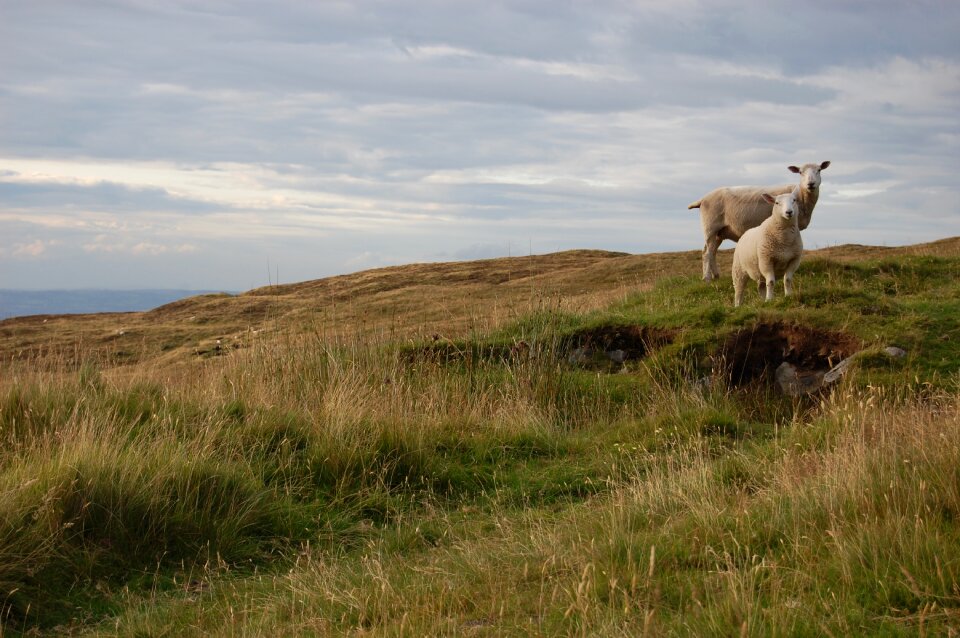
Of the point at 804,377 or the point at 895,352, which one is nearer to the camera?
the point at 895,352

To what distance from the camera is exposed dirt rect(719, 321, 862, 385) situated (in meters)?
11.1

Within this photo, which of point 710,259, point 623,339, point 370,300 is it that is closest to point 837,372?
point 623,339

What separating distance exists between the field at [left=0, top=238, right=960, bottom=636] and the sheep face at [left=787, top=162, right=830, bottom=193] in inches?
95.6

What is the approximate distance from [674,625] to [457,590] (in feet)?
4.17

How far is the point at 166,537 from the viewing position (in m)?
6.14

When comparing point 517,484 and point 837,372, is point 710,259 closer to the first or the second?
point 837,372

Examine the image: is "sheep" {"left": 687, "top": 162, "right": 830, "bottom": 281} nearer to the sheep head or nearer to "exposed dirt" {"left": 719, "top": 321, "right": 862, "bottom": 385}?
the sheep head

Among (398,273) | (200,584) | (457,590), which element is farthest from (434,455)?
(398,273)

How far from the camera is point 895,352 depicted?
10469 mm

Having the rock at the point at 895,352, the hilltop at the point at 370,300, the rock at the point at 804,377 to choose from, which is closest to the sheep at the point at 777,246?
the rock at the point at 804,377

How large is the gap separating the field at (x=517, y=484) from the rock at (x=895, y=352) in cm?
6

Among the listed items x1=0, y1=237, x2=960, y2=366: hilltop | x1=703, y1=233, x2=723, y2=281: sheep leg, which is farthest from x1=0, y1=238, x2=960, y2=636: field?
x1=0, y1=237, x2=960, y2=366: hilltop

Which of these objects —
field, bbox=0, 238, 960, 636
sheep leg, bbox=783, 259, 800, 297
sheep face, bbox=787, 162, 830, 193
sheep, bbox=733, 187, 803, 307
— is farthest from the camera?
sheep face, bbox=787, 162, 830, 193

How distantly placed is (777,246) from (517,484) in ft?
23.8
